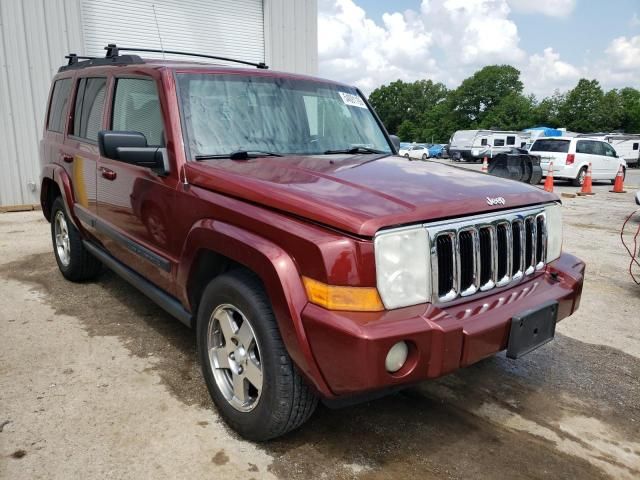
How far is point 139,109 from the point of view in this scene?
3.32 meters

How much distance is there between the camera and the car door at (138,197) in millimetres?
2963

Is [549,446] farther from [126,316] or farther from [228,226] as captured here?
[126,316]

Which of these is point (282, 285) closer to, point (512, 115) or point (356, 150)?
point (356, 150)

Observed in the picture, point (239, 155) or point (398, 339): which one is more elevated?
point (239, 155)

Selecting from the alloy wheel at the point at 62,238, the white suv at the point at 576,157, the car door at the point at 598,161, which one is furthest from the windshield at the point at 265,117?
the car door at the point at 598,161

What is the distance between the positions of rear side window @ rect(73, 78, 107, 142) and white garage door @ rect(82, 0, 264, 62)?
5407mm

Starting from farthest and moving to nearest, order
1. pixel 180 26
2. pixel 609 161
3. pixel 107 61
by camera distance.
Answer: pixel 609 161 → pixel 180 26 → pixel 107 61

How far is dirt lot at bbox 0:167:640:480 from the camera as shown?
235 centimetres

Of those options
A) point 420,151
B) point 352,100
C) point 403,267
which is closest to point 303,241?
point 403,267

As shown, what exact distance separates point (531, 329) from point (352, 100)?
220cm

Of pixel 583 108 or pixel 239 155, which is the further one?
pixel 583 108

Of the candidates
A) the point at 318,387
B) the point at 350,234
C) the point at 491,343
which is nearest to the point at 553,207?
the point at 491,343

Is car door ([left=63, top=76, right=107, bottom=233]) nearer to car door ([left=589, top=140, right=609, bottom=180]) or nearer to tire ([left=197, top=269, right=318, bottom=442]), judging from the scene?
tire ([left=197, top=269, right=318, bottom=442])

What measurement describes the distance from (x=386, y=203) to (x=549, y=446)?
152cm
